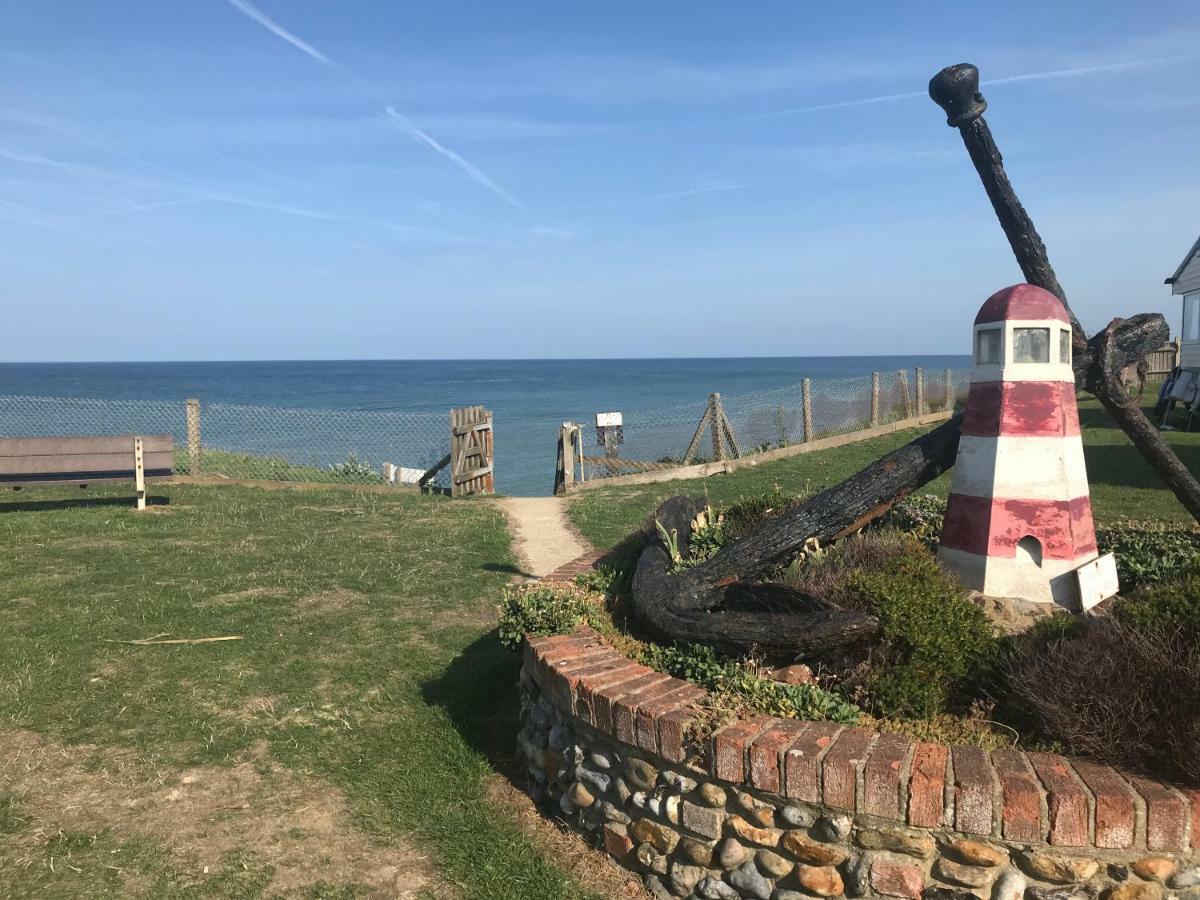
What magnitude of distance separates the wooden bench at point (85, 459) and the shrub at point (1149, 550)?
10.6 meters

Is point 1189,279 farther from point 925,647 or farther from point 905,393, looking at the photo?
point 925,647

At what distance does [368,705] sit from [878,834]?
3.36 m

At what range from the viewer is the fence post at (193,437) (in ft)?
46.3

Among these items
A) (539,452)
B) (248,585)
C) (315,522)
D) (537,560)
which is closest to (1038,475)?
(537,560)

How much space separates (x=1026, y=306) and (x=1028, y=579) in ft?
4.64

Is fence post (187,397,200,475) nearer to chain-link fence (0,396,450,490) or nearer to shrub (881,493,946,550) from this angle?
chain-link fence (0,396,450,490)

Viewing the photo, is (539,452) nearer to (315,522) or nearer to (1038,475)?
(315,522)

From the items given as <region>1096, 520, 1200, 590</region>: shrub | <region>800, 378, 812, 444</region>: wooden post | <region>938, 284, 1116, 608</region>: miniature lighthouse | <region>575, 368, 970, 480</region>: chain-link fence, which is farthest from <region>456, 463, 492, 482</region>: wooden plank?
<region>938, 284, 1116, 608</region>: miniature lighthouse

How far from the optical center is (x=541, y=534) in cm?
1045

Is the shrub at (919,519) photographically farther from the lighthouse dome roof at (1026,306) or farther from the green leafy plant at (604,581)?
the green leafy plant at (604,581)

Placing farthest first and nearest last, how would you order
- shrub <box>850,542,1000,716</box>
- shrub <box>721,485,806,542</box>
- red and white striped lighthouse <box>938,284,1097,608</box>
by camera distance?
shrub <box>721,485,806,542</box>
red and white striped lighthouse <box>938,284,1097,608</box>
shrub <box>850,542,1000,716</box>

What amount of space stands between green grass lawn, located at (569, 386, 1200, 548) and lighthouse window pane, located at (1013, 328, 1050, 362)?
201 inches

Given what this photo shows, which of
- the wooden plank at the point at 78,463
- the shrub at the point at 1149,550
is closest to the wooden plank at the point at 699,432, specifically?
the wooden plank at the point at 78,463

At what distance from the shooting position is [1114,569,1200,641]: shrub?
3309 millimetres
